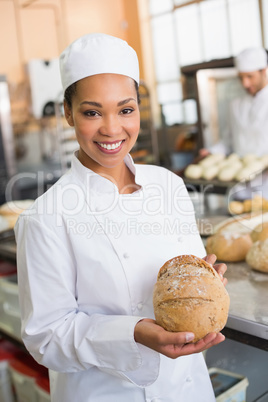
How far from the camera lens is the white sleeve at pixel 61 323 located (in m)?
0.93

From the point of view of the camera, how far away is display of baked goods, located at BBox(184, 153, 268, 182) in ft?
8.54

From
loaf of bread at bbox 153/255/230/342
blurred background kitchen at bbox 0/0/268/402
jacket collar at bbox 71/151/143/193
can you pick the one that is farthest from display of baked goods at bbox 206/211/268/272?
blurred background kitchen at bbox 0/0/268/402

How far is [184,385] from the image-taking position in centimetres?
111

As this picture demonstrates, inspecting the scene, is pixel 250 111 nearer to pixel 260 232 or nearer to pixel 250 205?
pixel 250 205

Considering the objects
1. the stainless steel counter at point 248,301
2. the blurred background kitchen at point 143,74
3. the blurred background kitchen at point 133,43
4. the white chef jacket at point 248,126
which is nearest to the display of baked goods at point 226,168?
the blurred background kitchen at point 143,74

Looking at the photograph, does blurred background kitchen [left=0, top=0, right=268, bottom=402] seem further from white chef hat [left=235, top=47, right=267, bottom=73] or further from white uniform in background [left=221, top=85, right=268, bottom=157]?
white uniform in background [left=221, top=85, right=268, bottom=157]

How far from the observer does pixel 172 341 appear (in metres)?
0.84

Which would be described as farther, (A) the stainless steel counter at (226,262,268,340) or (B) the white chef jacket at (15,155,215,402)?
(A) the stainless steel counter at (226,262,268,340)

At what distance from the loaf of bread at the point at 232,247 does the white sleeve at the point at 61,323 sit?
2.04 feet

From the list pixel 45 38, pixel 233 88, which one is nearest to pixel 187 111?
pixel 45 38

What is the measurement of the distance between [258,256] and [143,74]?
20.2 ft

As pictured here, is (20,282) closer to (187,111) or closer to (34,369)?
(34,369)

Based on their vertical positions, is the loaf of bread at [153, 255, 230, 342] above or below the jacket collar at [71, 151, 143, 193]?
below

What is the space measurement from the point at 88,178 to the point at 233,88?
9.90 ft
